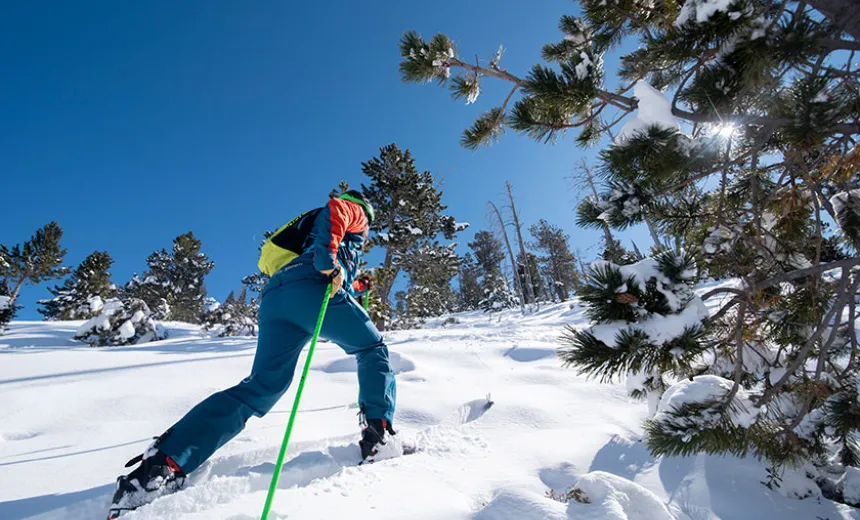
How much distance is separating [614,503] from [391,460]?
3.48 feet

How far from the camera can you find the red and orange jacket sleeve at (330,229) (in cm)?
198

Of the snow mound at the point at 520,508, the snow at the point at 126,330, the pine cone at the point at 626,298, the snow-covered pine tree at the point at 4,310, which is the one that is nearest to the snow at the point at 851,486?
the snow mound at the point at 520,508

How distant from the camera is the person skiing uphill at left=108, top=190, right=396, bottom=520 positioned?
154 centimetres

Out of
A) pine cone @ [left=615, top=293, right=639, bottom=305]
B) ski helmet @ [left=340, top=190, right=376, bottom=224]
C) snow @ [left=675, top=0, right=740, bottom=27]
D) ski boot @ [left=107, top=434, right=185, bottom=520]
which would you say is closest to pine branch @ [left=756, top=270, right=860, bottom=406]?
pine cone @ [left=615, top=293, right=639, bottom=305]

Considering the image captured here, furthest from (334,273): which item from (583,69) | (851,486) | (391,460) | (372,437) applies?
(851,486)

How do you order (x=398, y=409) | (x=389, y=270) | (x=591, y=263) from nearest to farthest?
(x=591, y=263) < (x=398, y=409) < (x=389, y=270)

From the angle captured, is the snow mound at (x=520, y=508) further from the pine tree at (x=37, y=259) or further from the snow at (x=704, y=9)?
the pine tree at (x=37, y=259)

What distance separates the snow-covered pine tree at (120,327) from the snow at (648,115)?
13.7 meters

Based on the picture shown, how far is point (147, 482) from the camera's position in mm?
1434

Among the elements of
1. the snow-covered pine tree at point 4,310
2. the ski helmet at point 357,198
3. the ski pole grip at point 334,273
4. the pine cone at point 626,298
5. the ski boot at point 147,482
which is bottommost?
the ski boot at point 147,482

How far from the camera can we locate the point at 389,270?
12.5 metres

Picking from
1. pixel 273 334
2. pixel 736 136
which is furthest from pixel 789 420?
pixel 273 334

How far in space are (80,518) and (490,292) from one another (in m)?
26.2

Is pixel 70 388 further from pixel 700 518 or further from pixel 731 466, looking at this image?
pixel 731 466
